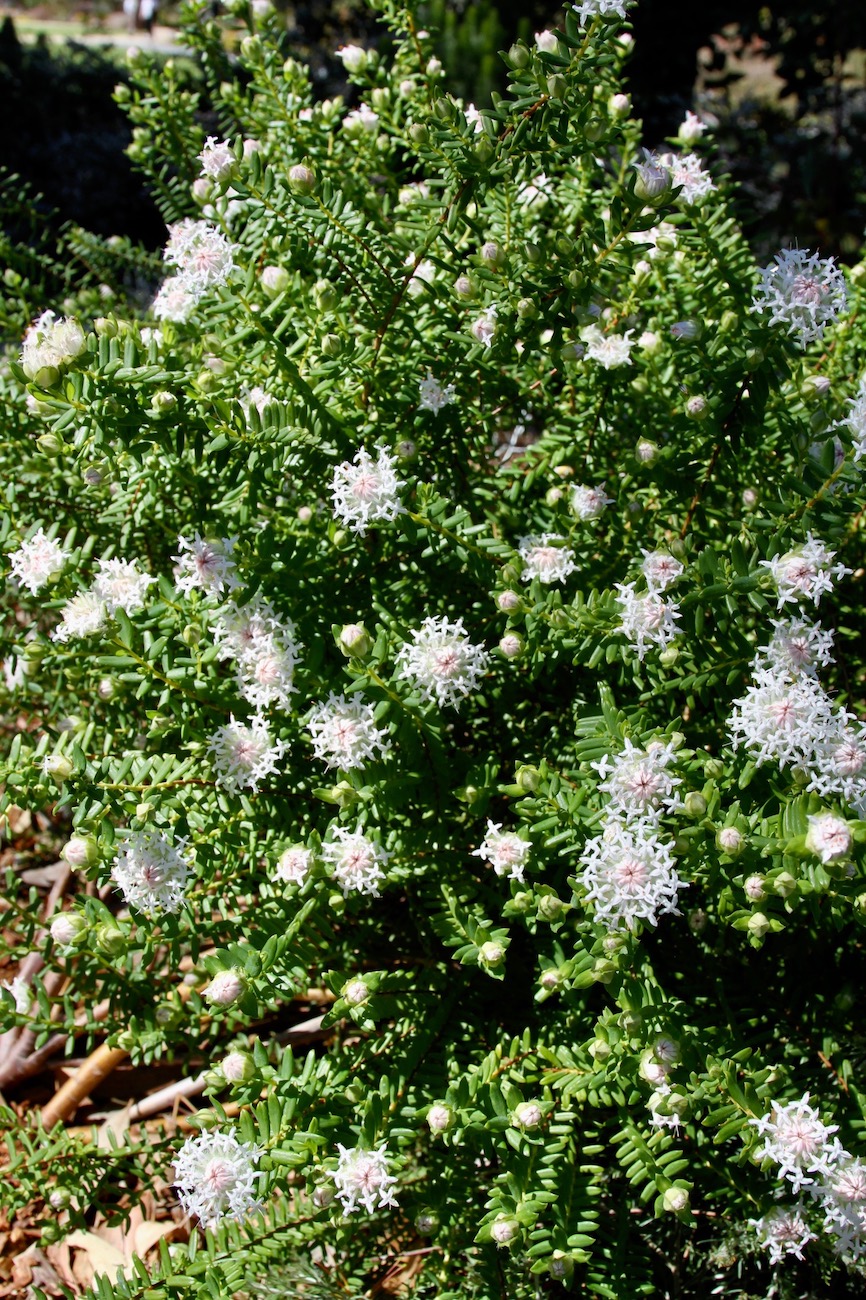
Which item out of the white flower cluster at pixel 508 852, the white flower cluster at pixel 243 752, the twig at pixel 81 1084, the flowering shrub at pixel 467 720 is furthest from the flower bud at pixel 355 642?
the twig at pixel 81 1084

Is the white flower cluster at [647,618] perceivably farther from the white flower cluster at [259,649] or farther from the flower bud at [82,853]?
the flower bud at [82,853]

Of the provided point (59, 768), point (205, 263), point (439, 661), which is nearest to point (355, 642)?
point (439, 661)

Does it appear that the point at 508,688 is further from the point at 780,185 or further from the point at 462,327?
the point at 780,185

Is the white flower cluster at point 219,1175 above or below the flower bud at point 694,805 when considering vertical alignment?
below

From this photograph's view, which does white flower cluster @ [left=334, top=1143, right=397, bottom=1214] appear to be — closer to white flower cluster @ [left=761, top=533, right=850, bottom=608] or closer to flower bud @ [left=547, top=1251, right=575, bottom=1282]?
flower bud @ [left=547, top=1251, right=575, bottom=1282]

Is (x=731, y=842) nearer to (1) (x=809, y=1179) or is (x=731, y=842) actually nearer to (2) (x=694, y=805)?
(2) (x=694, y=805)

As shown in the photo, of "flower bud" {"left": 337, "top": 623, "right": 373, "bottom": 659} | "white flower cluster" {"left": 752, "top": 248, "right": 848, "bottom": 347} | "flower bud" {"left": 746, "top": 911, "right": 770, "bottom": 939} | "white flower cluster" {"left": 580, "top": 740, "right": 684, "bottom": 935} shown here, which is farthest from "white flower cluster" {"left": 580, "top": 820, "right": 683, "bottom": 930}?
"white flower cluster" {"left": 752, "top": 248, "right": 848, "bottom": 347}
